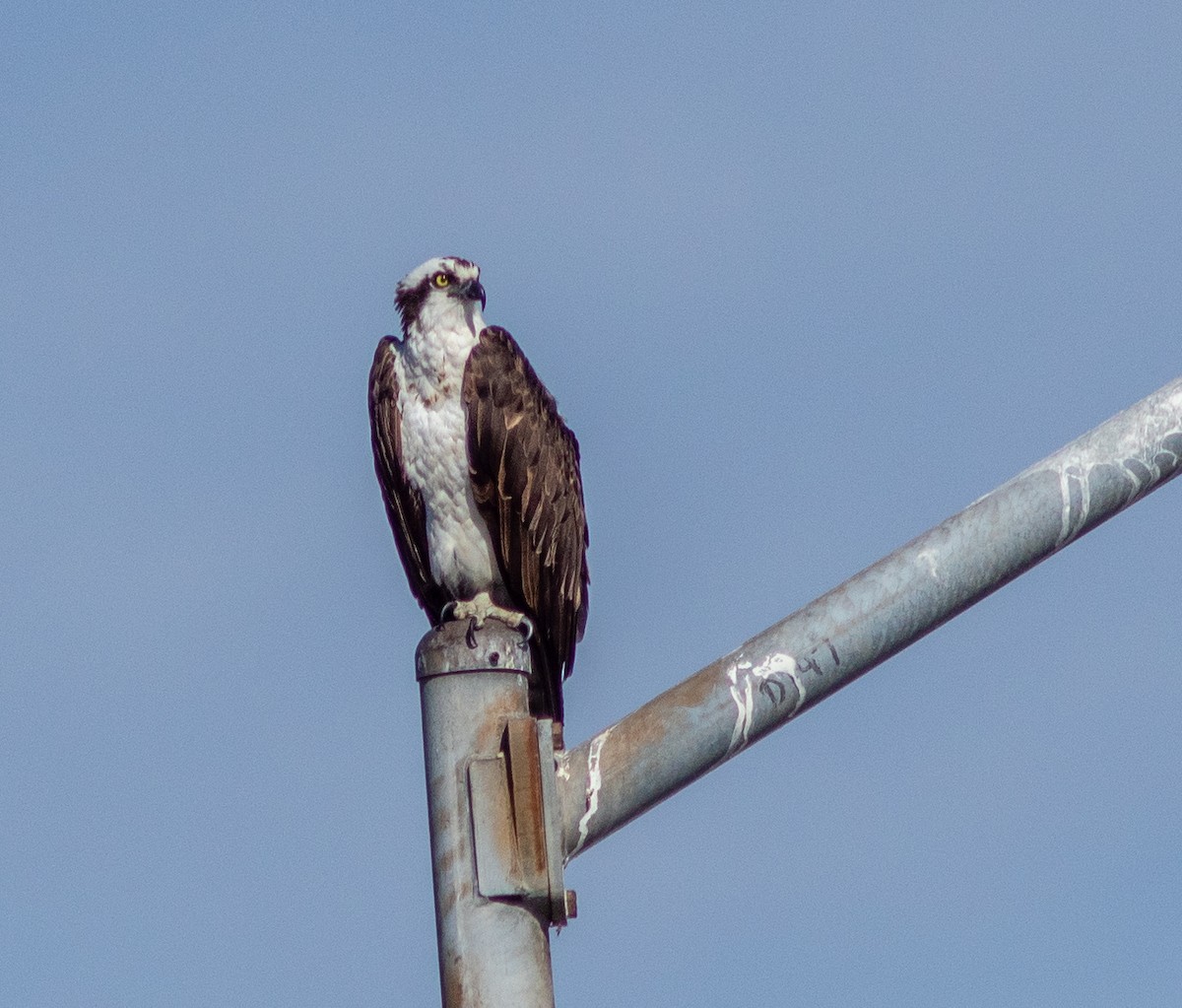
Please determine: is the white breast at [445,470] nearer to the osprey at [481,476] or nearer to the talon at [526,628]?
the osprey at [481,476]

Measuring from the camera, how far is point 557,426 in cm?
661

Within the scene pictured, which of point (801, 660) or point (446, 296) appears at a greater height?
point (446, 296)

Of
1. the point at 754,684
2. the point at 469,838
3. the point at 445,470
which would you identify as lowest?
the point at 469,838

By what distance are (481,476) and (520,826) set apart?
371 centimetres

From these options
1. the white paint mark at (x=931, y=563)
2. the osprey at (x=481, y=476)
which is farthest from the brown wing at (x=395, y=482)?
the white paint mark at (x=931, y=563)

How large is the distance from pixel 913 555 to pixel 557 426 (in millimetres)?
3943

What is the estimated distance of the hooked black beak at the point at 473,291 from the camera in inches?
267

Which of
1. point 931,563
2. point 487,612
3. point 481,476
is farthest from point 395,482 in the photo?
point 931,563

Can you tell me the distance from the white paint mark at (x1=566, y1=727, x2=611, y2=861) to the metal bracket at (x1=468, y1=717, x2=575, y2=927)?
1.4 inches

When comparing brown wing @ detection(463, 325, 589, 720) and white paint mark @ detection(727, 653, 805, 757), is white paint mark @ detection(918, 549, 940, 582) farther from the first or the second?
brown wing @ detection(463, 325, 589, 720)

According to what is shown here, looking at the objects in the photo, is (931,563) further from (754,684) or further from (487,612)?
(487,612)

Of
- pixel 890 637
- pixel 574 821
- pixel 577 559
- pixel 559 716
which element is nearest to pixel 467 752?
pixel 574 821

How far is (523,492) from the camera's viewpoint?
6.34 m

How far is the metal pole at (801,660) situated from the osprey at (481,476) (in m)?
3.35
